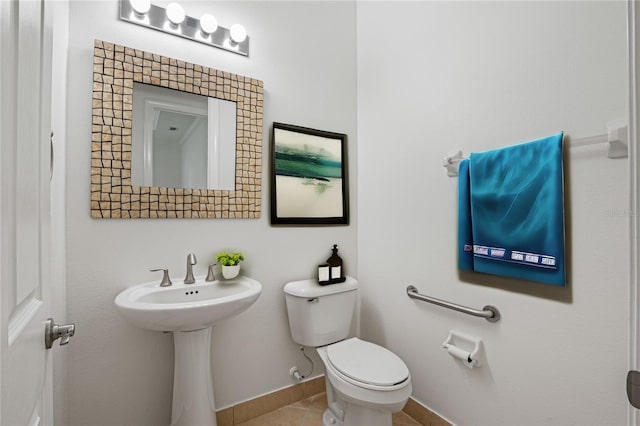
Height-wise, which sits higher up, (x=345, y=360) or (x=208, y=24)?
(x=208, y=24)

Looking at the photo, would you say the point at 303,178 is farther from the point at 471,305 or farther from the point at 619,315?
the point at 619,315

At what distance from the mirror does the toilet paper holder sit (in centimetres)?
119

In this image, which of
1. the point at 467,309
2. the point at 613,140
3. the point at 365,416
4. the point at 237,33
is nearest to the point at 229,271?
the point at 365,416

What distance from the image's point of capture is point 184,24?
1421 millimetres

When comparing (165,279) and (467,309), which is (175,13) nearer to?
Result: (165,279)

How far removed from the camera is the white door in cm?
36

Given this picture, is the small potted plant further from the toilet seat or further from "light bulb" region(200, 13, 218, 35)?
"light bulb" region(200, 13, 218, 35)

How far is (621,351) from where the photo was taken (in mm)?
891

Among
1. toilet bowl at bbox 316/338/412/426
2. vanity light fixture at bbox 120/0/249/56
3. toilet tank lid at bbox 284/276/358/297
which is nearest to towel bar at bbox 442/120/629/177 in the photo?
toilet bowl at bbox 316/338/412/426

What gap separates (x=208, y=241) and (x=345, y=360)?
0.91 meters

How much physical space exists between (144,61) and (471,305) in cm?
192

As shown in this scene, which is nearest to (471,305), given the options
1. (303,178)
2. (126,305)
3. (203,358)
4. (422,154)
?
(422,154)

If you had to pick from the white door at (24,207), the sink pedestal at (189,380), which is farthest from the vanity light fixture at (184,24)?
the sink pedestal at (189,380)

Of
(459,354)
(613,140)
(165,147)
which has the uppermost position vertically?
(165,147)
